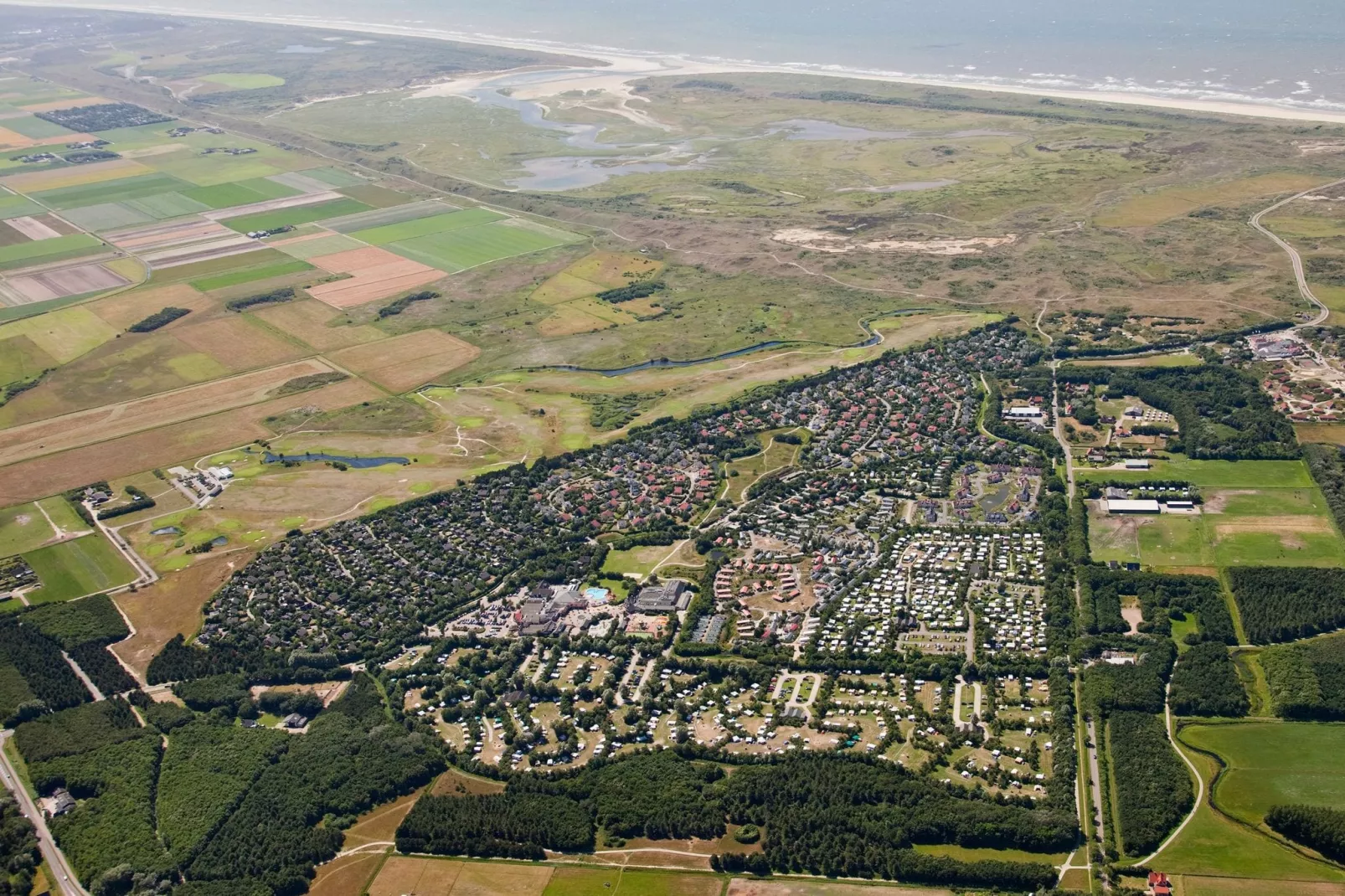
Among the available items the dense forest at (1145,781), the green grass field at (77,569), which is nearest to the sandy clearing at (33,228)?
the green grass field at (77,569)

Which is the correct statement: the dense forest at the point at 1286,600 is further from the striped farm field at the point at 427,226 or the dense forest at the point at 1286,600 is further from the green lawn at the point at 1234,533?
the striped farm field at the point at 427,226

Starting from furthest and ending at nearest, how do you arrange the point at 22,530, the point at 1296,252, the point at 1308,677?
the point at 1296,252
the point at 22,530
the point at 1308,677

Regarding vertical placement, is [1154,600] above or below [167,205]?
below

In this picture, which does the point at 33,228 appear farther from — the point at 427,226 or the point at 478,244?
the point at 478,244

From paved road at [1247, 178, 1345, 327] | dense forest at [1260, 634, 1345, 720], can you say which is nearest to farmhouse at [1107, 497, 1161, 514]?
dense forest at [1260, 634, 1345, 720]

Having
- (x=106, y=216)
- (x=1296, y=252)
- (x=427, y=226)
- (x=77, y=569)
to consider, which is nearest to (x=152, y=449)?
(x=77, y=569)

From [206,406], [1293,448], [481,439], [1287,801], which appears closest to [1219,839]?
[1287,801]
